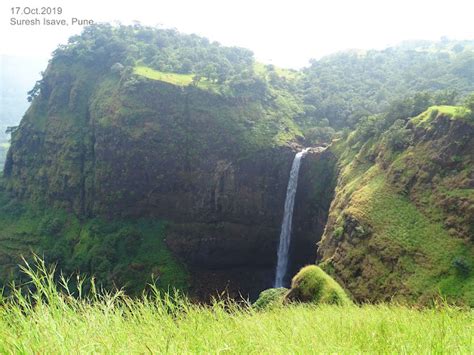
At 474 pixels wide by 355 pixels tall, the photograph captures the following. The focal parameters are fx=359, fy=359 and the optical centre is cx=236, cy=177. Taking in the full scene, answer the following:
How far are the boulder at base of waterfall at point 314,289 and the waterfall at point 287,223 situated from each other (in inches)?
755

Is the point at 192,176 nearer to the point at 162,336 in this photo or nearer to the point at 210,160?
the point at 210,160

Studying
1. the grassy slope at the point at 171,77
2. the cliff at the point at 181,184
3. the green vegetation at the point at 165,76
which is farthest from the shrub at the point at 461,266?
the green vegetation at the point at 165,76

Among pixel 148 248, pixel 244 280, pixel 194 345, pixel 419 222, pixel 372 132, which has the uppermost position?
pixel 372 132

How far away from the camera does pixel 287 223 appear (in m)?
41.0

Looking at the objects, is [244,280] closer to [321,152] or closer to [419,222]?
[321,152]

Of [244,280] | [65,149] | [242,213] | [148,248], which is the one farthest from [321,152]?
[65,149]

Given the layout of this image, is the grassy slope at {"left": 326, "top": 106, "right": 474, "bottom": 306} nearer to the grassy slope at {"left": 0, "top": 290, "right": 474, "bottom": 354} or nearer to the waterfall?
the waterfall

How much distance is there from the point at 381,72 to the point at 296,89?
65.6ft

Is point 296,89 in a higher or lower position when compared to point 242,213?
higher

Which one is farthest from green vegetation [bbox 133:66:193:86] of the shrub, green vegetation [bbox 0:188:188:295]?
the shrub

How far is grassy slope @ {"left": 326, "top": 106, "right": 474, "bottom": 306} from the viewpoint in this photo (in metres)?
19.6

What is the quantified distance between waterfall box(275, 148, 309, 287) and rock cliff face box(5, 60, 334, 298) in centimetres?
200

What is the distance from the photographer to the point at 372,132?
33656mm

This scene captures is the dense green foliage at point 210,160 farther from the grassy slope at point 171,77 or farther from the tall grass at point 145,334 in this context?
the tall grass at point 145,334
